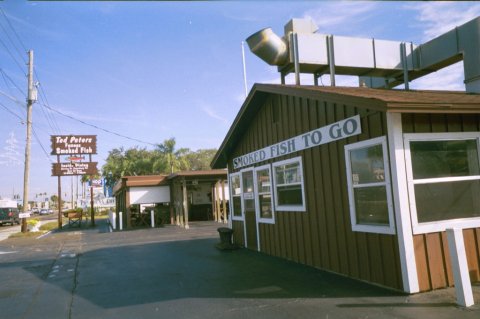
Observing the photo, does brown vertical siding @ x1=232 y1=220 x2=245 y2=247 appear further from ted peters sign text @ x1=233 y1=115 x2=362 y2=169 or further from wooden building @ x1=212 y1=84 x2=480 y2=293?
wooden building @ x1=212 y1=84 x2=480 y2=293

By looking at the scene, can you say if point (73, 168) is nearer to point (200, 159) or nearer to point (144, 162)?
point (144, 162)

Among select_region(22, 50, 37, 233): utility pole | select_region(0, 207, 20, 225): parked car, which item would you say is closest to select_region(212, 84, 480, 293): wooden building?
select_region(22, 50, 37, 233): utility pole

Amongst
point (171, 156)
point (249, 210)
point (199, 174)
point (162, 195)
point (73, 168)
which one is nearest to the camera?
point (249, 210)

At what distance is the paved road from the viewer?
5371 mm

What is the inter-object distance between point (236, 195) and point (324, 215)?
200 inches

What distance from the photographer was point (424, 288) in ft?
18.8

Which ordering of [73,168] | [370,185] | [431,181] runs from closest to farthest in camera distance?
[431,181], [370,185], [73,168]

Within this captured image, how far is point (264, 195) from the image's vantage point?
1039cm

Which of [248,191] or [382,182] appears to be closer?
[382,182]

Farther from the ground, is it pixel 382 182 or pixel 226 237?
pixel 382 182

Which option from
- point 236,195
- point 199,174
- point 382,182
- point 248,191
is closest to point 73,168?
point 199,174

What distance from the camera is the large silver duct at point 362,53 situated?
361 inches

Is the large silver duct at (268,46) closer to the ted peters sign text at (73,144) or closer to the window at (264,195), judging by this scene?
the window at (264,195)

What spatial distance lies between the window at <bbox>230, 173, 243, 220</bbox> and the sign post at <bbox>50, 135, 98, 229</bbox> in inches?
657
